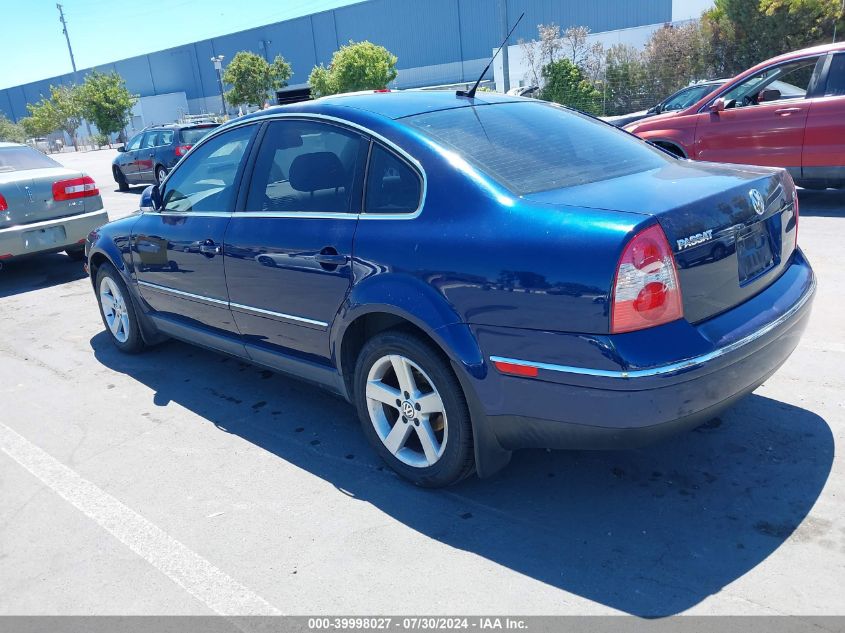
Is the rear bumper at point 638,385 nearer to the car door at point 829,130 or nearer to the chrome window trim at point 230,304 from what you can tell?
the chrome window trim at point 230,304

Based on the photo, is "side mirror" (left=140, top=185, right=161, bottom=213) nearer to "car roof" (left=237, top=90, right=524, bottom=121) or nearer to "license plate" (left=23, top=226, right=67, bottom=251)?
"car roof" (left=237, top=90, right=524, bottom=121)

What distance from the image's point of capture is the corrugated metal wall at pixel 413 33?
4853 centimetres

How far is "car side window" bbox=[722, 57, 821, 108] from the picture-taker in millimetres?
8234

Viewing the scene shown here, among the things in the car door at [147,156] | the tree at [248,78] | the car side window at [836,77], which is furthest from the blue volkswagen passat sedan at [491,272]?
the tree at [248,78]

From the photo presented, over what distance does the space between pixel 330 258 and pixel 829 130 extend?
22.4ft

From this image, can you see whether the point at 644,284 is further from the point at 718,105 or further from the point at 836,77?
the point at 718,105

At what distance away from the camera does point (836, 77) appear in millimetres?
7887

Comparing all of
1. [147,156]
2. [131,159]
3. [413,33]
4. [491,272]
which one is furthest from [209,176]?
[413,33]

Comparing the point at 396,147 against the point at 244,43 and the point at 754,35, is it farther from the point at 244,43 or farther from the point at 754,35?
the point at 244,43

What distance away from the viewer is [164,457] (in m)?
3.93

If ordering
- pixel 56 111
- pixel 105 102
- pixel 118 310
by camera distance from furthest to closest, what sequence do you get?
pixel 56 111
pixel 105 102
pixel 118 310

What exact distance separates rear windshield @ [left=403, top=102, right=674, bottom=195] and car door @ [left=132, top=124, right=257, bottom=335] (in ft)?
4.58

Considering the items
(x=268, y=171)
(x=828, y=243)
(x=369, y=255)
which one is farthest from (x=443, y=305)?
(x=828, y=243)

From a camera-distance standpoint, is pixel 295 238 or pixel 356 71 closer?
pixel 295 238
